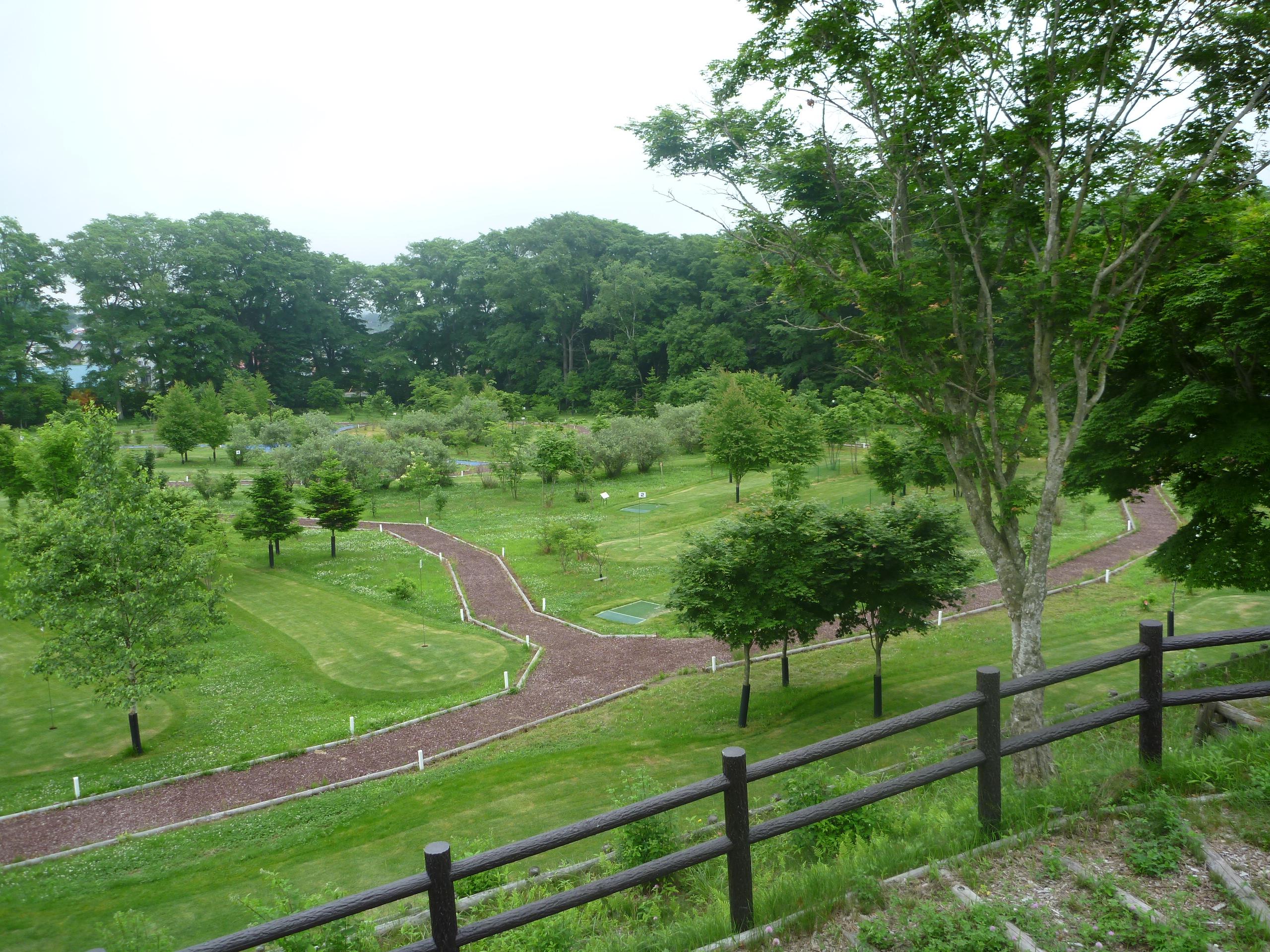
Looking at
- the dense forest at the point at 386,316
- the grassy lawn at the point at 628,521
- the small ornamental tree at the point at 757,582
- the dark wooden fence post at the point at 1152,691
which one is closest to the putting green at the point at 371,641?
the grassy lawn at the point at 628,521

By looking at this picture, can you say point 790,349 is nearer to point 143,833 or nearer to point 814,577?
point 814,577

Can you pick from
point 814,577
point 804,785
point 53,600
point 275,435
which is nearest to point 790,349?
point 275,435

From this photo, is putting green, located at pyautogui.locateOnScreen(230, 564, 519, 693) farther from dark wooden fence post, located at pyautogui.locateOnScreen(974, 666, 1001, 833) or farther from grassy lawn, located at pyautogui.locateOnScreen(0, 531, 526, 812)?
dark wooden fence post, located at pyautogui.locateOnScreen(974, 666, 1001, 833)

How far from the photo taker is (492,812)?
545 inches

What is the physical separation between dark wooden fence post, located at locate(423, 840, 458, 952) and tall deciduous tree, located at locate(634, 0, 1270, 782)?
935 centimetres

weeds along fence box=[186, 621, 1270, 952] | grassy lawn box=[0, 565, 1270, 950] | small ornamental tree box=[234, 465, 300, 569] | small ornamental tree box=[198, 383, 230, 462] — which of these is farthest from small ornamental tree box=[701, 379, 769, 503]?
small ornamental tree box=[198, 383, 230, 462]

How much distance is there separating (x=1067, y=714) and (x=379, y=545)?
2979 cm

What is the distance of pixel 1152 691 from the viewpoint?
4.84 meters

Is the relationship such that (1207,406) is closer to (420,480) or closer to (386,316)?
(420,480)

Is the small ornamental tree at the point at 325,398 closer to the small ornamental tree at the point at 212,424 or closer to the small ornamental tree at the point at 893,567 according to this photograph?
the small ornamental tree at the point at 212,424

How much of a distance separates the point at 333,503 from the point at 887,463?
80.2 feet

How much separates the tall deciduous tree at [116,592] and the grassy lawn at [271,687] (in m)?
1.34

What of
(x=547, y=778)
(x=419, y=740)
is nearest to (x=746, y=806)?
(x=547, y=778)

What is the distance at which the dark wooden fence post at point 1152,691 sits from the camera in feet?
15.3
